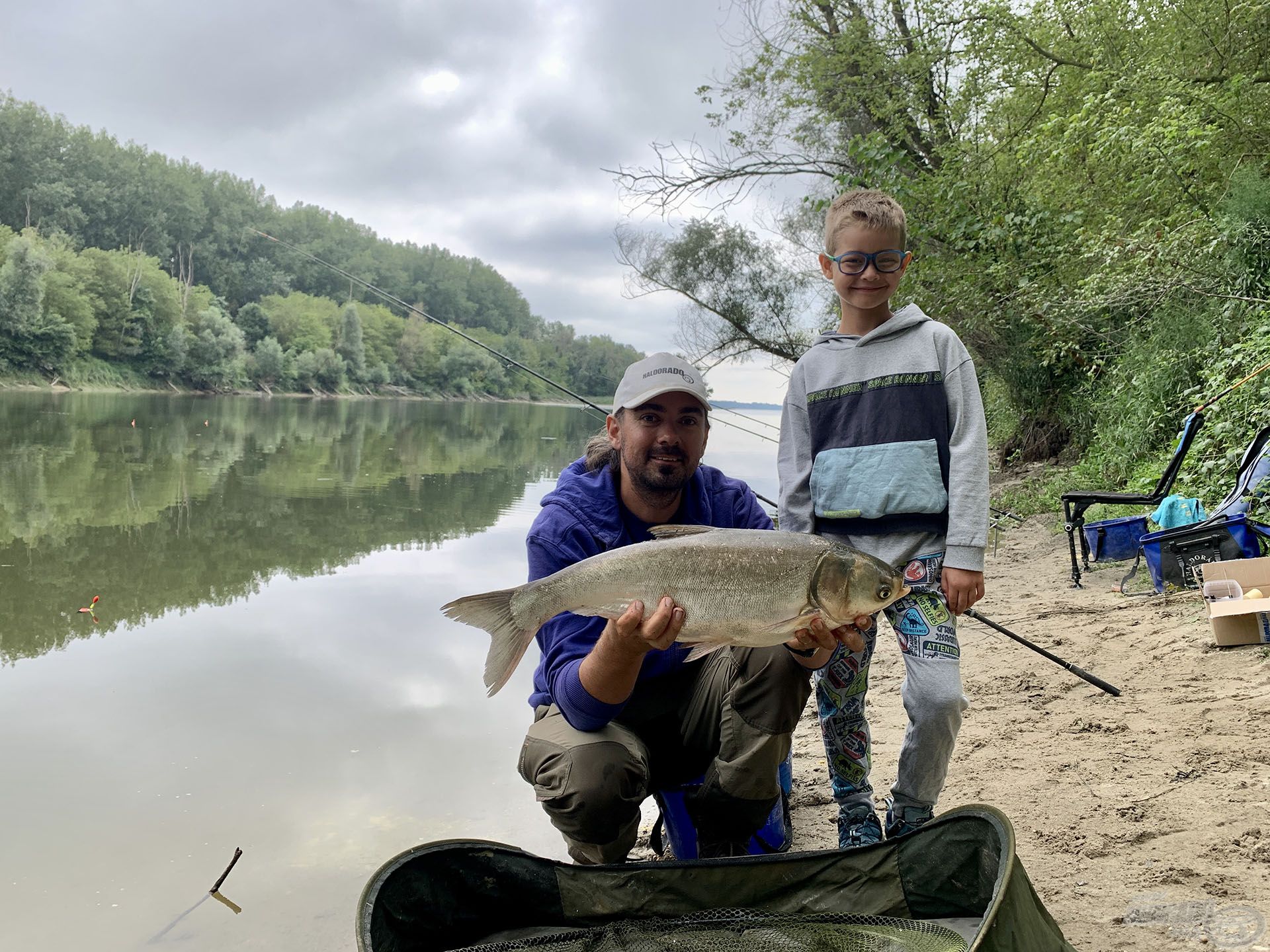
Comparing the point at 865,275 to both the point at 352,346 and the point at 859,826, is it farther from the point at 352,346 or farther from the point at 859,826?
the point at 352,346

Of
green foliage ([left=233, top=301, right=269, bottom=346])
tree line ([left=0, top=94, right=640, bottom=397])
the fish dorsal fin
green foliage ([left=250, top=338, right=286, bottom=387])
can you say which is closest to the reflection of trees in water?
the fish dorsal fin

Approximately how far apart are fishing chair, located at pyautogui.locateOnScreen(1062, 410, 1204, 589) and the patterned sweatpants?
4603 millimetres

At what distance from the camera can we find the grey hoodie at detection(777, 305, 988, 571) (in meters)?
2.56

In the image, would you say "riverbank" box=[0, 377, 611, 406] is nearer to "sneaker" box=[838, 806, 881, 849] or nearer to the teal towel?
the teal towel

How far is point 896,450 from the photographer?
2629 mm

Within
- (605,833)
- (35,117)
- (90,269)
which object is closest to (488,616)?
(605,833)

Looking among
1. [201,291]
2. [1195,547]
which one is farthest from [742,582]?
[201,291]

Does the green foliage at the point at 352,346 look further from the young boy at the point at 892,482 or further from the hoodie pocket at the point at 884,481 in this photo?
the hoodie pocket at the point at 884,481

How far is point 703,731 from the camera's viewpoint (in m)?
2.62

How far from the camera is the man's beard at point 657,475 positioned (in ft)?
8.60

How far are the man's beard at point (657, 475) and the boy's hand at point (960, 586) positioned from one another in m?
0.77

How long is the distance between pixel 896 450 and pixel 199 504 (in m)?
12.4

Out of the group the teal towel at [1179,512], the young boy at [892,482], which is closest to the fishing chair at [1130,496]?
the teal towel at [1179,512]

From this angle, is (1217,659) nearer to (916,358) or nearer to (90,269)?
(916,358)
